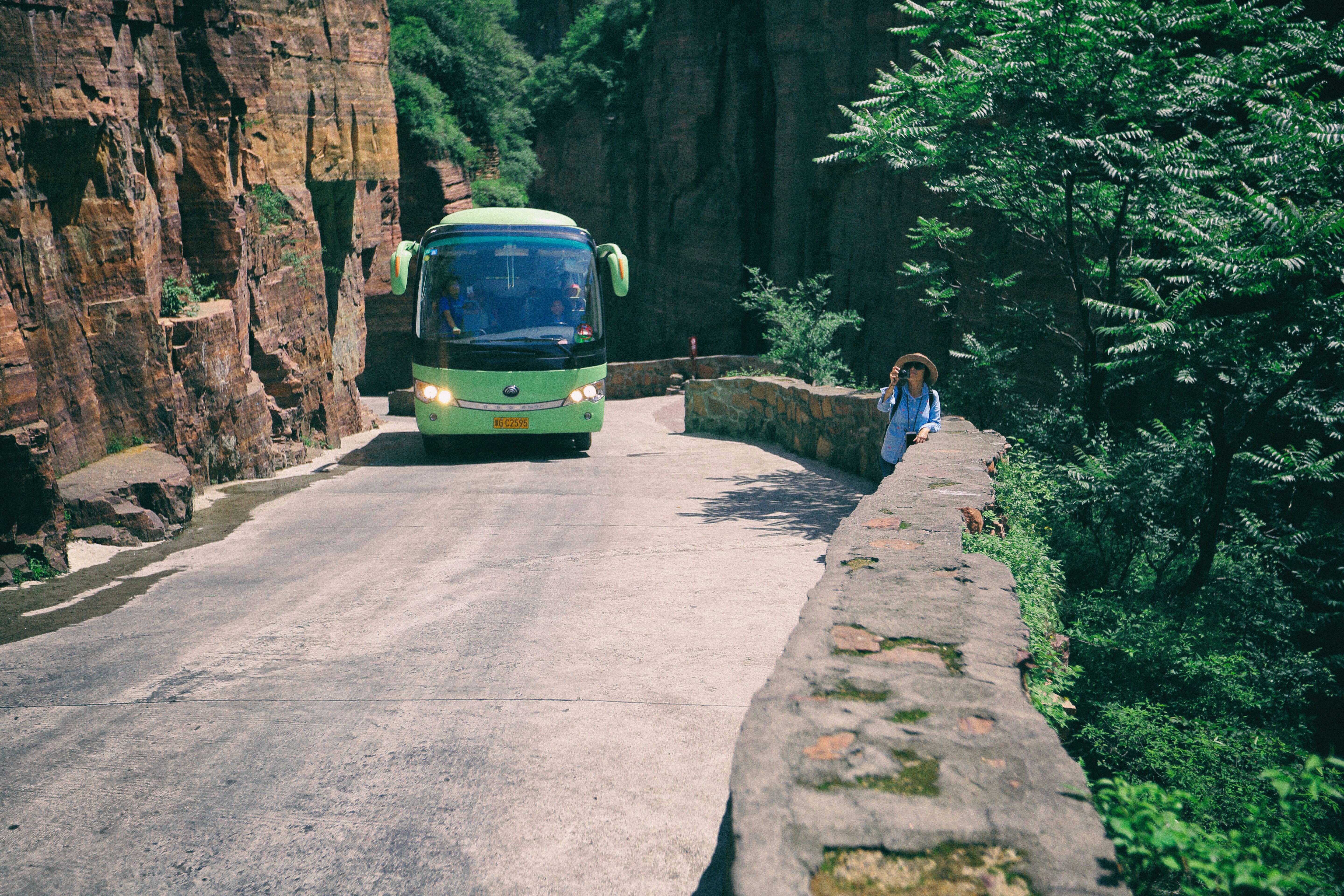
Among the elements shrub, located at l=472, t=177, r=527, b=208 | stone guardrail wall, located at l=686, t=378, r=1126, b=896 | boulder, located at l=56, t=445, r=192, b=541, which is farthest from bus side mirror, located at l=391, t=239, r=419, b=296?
shrub, located at l=472, t=177, r=527, b=208

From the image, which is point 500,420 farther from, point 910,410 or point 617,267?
point 910,410

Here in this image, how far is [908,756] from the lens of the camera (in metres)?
2.58

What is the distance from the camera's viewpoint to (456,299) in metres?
11.3

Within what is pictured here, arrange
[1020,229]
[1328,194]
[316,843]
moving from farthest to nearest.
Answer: [1020,229] → [1328,194] → [316,843]

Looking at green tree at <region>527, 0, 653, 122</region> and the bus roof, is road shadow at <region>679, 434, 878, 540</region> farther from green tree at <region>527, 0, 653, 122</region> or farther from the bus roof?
green tree at <region>527, 0, 653, 122</region>

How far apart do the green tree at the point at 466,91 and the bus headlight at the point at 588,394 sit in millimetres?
20979

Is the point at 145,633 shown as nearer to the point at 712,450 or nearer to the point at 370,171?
the point at 712,450

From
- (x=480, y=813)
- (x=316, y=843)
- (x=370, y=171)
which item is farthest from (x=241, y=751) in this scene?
(x=370, y=171)

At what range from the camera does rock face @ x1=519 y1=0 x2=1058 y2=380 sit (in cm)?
2375

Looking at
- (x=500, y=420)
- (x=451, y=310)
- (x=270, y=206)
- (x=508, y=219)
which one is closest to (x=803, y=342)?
(x=508, y=219)

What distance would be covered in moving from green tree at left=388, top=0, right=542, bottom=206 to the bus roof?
19297 mm

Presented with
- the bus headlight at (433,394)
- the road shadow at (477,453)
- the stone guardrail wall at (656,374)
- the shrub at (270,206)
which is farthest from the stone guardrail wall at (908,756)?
the stone guardrail wall at (656,374)

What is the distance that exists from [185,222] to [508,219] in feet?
13.8

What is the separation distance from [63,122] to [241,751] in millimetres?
7394
